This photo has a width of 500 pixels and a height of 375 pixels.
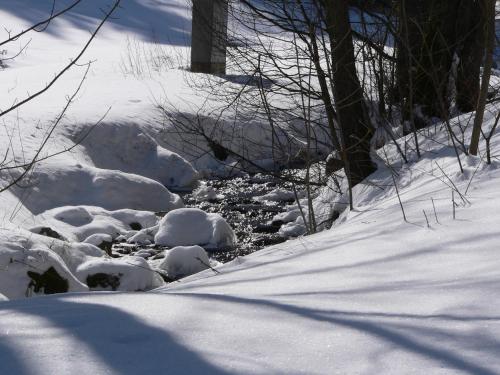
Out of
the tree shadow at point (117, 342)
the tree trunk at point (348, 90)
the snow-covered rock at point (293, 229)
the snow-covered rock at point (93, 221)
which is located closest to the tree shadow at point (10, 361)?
the tree shadow at point (117, 342)

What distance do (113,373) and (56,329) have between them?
32 cm

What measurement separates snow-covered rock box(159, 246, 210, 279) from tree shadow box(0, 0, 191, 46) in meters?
15.5

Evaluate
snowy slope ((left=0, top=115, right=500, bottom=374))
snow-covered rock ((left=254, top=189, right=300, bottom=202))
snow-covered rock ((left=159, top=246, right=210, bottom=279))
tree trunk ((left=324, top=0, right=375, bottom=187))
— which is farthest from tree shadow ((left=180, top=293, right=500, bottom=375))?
snow-covered rock ((left=254, top=189, right=300, bottom=202))

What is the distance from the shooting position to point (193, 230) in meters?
7.08

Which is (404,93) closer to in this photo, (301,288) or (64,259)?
(64,259)

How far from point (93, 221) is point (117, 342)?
18.4 feet

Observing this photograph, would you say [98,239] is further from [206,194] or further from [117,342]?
[117,342]

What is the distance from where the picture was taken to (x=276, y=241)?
23.0ft

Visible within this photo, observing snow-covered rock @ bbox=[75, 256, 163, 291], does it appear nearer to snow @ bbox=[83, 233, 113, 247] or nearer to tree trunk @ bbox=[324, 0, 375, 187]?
snow @ bbox=[83, 233, 113, 247]

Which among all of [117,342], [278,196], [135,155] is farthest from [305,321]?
[135,155]

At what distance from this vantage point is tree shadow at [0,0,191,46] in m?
22.3

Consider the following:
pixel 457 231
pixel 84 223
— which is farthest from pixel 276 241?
pixel 457 231

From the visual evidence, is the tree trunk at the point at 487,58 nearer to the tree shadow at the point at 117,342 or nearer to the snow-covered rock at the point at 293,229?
the snow-covered rock at the point at 293,229

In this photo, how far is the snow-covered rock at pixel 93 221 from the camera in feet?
22.8
